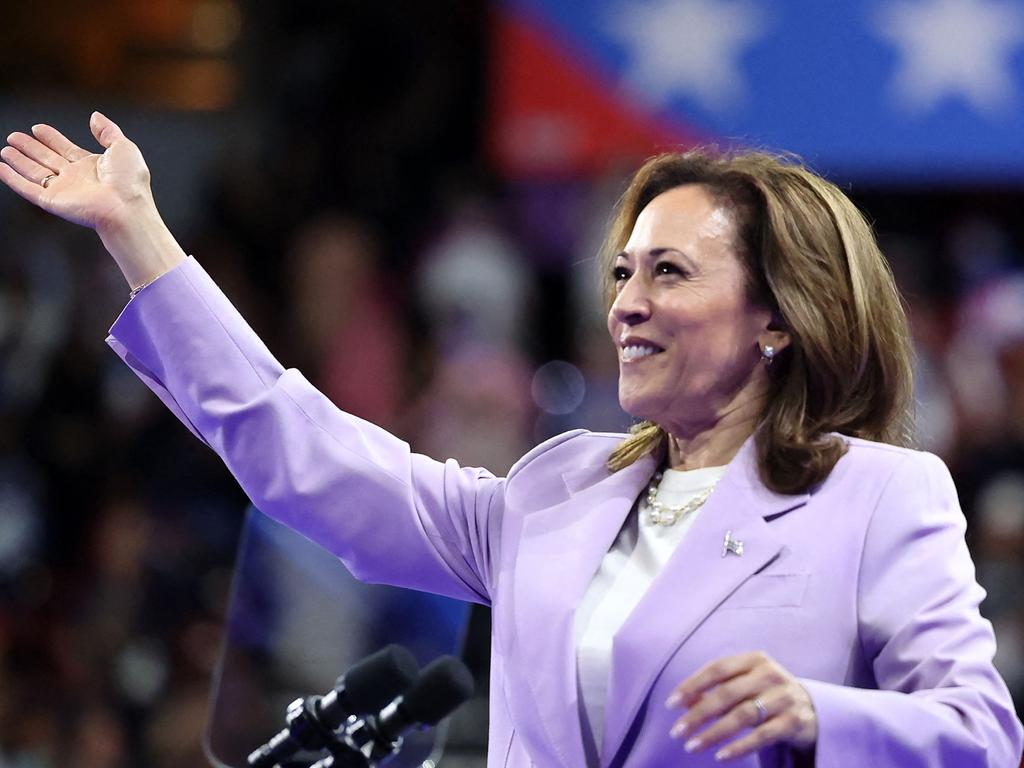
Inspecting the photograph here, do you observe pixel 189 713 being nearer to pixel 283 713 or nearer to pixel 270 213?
pixel 283 713

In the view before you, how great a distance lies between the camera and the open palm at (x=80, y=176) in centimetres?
212

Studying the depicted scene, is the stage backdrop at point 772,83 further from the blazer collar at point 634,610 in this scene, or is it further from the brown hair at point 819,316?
the blazer collar at point 634,610

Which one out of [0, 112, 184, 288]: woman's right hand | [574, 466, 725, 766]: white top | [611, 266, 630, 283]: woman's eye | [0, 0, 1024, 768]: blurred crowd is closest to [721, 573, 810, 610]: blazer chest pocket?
[574, 466, 725, 766]: white top

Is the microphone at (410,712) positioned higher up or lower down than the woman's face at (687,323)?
lower down

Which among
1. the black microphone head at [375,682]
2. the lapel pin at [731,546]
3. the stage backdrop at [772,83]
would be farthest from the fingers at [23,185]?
the stage backdrop at [772,83]

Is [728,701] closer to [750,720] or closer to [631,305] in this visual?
[750,720]

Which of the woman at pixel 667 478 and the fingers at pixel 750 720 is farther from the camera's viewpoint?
the woman at pixel 667 478

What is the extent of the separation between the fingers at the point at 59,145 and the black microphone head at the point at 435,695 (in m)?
0.83

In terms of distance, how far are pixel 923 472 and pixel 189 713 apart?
2.27 meters

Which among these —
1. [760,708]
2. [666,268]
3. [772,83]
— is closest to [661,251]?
[666,268]

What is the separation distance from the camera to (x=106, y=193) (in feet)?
6.98

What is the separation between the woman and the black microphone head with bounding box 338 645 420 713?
15 centimetres

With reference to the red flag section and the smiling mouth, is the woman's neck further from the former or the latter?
the red flag section

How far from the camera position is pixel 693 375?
2.17 meters
